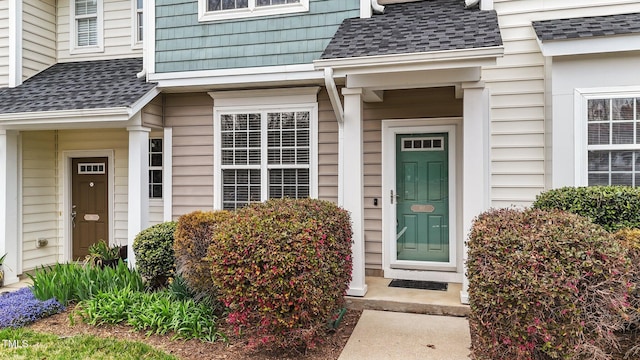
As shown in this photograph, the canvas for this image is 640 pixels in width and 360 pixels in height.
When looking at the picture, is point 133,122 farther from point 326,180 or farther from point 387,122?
point 387,122

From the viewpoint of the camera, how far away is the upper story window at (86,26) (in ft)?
27.0

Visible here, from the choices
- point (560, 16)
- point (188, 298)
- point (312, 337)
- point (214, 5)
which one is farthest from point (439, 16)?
point (188, 298)

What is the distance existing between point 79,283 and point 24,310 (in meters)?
0.62

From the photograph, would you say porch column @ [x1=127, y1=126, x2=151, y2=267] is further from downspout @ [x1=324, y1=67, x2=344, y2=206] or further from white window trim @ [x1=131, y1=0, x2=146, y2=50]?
downspout @ [x1=324, y1=67, x2=344, y2=206]

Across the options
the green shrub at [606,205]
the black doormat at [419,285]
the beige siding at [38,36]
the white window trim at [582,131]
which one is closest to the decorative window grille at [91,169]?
the beige siding at [38,36]

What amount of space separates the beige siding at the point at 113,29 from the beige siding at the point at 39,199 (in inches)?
72.7

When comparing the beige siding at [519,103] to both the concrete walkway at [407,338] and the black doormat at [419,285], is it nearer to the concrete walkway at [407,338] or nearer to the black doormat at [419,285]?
the black doormat at [419,285]

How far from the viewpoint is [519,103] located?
584 cm

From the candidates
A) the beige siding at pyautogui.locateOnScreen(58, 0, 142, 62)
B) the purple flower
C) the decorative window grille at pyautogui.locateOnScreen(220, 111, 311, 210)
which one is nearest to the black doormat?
the decorative window grille at pyautogui.locateOnScreen(220, 111, 311, 210)

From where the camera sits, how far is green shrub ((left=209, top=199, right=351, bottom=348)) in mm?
3688

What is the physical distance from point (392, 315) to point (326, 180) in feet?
7.72

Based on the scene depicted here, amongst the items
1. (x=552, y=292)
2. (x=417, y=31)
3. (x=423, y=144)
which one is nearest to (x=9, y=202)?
(x=423, y=144)

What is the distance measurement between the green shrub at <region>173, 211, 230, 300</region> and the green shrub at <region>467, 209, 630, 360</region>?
296 cm

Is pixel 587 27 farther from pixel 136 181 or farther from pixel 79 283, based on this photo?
pixel 79 283
